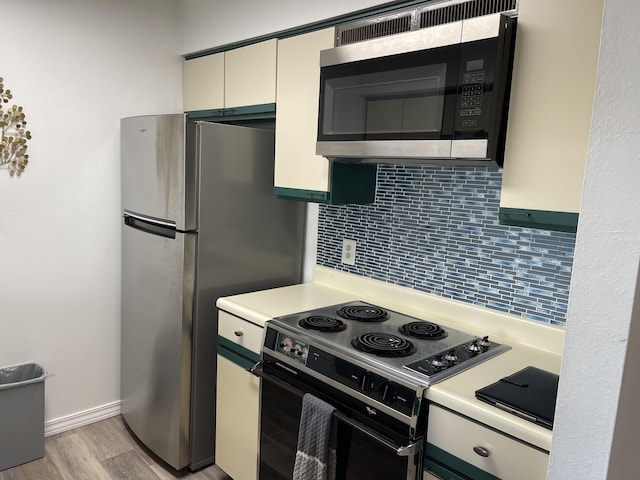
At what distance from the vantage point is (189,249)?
86.6 inches

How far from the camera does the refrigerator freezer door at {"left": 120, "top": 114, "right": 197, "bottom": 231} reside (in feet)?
7.05

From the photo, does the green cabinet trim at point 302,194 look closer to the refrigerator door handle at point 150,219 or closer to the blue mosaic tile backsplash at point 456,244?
the blue mosaic tile backsplash at point 456,244

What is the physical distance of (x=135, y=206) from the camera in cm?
249

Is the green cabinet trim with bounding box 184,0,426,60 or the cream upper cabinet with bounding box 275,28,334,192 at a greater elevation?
the green cabinet trim with bounding box 184,0,426,60

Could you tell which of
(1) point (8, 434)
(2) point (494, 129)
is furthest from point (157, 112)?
(2) point (494, 129)

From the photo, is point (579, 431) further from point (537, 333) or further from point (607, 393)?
point (537, 333)

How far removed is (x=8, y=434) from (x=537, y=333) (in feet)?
7.83

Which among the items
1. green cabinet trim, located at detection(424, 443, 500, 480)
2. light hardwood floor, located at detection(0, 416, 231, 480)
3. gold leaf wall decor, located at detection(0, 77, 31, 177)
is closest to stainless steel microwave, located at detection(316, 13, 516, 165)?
green cabinet trim, located at detection(424, 443, 500, 480)

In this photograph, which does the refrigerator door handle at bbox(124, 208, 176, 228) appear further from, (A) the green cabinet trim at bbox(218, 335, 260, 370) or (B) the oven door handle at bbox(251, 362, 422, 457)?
(B) the oven door handle at bbox(251, 362, 422, 457)

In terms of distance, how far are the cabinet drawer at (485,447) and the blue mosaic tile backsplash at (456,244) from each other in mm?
591

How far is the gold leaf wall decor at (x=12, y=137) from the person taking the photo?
7.73 feet

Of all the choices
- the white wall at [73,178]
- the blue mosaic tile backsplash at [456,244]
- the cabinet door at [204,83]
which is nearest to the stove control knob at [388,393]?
the blue mosaic tile backsplash at [456,244]

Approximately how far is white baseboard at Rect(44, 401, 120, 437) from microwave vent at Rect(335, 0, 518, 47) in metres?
2.35

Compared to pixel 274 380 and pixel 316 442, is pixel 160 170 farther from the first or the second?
pixel 316 442
